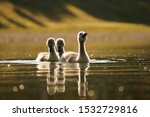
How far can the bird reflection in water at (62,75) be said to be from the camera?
20.5 m

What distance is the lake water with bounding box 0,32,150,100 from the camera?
1959 centimetres

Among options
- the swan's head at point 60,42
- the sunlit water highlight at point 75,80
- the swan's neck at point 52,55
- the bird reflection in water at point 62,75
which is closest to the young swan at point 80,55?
the swan's neck at point 52,55

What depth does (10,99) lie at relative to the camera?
1872 cm

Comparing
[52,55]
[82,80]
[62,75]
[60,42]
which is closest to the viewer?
[82,80]

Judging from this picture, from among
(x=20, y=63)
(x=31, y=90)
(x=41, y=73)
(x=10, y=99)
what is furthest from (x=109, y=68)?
(x=10, y=99)

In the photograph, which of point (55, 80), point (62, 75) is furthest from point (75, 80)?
point (62, 75)

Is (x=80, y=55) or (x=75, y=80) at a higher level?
(x=80, y=55)

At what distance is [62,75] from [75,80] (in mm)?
1459

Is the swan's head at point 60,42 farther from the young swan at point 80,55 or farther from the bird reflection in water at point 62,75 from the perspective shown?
the bird reflection in water at point 62,75

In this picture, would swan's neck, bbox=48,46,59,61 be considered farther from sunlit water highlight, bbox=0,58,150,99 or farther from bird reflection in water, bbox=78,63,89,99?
bird reflection in water, bbox=78,63,89,99

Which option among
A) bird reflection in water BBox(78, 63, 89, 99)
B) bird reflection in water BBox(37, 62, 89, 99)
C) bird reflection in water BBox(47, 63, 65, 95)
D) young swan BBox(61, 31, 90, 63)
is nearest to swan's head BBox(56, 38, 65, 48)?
young swan BBox(61, 31, 90, 63)

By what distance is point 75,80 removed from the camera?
22.9 metres

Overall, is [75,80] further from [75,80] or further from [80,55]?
[80,55]

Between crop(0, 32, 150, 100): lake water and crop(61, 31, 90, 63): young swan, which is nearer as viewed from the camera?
crop(0, 32, 150, 100): lake water
